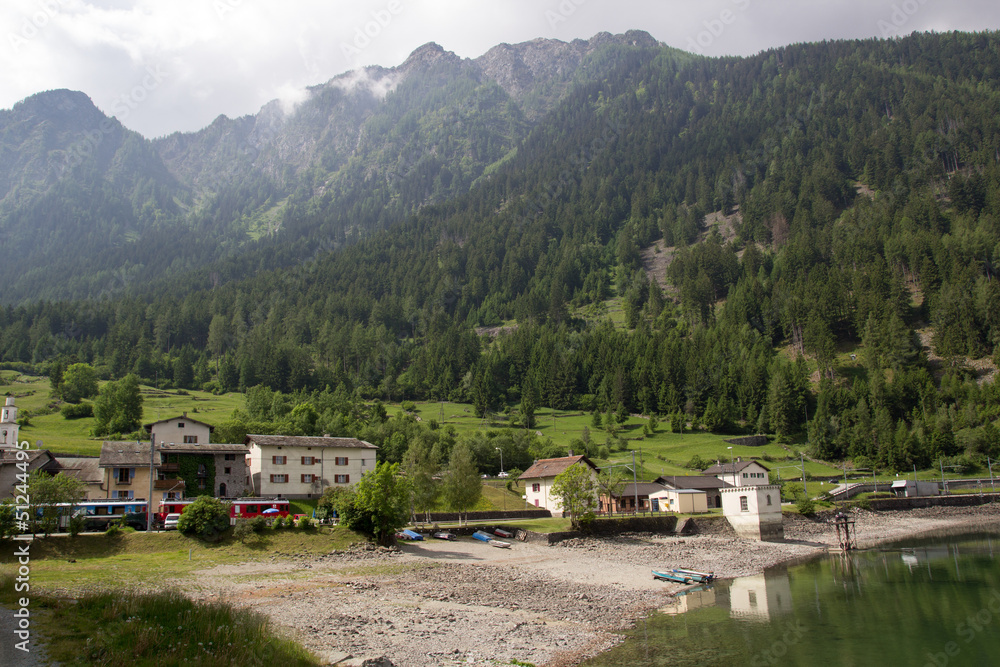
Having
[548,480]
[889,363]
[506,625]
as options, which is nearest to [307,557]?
[506,625]

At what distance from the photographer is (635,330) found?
581 feet

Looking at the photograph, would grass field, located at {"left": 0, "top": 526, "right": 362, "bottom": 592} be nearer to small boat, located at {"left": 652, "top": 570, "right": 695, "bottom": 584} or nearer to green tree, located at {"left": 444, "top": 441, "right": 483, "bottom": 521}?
green tree, located at {"left": 444, "top": 441, "right": 483, "bottom": 521}

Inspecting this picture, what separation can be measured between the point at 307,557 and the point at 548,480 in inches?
1443

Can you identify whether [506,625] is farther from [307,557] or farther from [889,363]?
[889,363]

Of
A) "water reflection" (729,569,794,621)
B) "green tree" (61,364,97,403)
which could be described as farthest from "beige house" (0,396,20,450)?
"water reflection" (729,569,794,621)

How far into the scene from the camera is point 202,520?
43.4 metres

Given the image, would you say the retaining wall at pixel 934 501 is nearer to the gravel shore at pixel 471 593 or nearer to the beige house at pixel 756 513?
the beige house at pixel 756 513

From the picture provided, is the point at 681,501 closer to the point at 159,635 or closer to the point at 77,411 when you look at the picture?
the point at 159,635

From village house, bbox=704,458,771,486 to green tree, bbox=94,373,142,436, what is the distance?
9154cm

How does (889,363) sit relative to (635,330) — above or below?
below

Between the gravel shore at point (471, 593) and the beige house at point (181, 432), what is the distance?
42607 mm

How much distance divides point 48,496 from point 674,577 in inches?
1689

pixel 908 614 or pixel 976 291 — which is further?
pixel 976 291

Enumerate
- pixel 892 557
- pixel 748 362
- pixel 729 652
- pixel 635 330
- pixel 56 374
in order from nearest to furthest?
pixel 729 652, pixel 892 557, pixel 56 374, pixel 748 362, pixel 635 330
